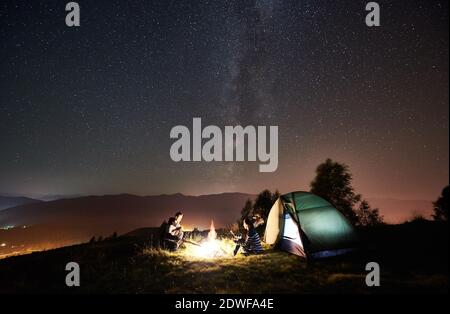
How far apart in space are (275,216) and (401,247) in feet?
15.0

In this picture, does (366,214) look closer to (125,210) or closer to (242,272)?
(242,272)

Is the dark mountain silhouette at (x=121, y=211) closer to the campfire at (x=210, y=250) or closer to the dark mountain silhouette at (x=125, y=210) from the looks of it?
the dark mountain silhouette at (x=125, y=210)

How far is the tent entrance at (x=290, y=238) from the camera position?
9039mm

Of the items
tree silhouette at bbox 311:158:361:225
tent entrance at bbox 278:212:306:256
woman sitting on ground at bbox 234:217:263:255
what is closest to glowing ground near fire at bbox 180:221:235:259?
Result: woman sitting on ground at bbox 234:217:263:255

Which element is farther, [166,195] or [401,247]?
[166,195]

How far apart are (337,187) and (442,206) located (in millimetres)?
6588

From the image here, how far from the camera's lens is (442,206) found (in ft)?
55.6

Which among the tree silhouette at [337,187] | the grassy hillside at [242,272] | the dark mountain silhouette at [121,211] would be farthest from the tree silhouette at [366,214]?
the dark mountain silhouette at [121,211]

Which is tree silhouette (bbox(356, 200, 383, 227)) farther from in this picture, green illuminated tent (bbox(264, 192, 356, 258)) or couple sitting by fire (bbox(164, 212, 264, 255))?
couple sitting by fire (bbox(164, 212, 264, 255))

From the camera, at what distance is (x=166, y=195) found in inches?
6216
